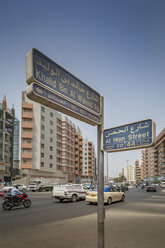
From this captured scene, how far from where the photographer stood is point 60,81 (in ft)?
14.6

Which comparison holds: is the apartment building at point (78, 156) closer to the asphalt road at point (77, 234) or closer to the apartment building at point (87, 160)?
the apartment building at point (87, 160)

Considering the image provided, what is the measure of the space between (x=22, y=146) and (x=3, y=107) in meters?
16.7

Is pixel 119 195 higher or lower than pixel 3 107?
lower

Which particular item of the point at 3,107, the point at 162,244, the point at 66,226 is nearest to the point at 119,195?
the point at 66,226

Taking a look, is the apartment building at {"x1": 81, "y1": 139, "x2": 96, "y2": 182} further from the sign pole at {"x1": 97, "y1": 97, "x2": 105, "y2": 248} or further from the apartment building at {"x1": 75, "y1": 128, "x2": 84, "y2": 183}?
the sign pole at {"x1": 97, "y1": 97, "x2": 105, "y2": 248}

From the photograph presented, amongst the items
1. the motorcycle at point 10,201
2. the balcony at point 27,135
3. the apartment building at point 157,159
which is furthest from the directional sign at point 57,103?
the apartment building at point 157,159

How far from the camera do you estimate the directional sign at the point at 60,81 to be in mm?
3967

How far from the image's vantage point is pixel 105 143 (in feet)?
17.0

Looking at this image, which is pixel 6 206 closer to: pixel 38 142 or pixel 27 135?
pixel 27 135

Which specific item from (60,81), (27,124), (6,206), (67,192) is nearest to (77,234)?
(60,81)

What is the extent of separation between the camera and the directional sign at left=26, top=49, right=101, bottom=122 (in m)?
3.97

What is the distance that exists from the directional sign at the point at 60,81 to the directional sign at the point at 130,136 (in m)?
0.59

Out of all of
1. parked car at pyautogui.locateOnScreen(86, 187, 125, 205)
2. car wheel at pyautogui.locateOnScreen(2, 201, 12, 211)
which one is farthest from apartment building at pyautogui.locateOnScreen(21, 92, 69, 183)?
car wheel at pyautogui.locateOnScreen(2, 201, 12, 211)

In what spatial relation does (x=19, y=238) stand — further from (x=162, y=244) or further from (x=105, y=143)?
(x=105, y=143)
